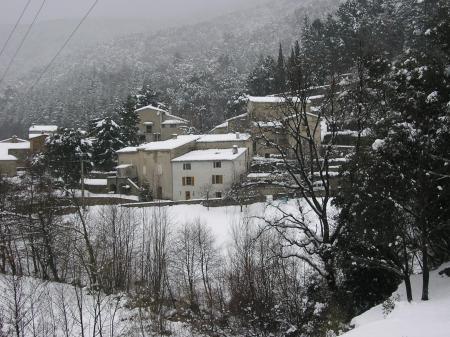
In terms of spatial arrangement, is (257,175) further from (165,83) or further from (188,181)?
(165,83)

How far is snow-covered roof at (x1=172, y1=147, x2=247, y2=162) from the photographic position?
123ft

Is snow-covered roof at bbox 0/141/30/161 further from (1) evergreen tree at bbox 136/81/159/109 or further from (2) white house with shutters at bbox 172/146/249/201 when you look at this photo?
(2) white house with shutters at bbox 172/146/249/201

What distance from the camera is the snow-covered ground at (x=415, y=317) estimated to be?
321 inches

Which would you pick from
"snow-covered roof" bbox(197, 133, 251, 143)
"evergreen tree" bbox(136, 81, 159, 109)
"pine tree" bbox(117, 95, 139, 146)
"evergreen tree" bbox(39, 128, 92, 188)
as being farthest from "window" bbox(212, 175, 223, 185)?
"evergreen tree" bbox(136, 81, 159, 109)

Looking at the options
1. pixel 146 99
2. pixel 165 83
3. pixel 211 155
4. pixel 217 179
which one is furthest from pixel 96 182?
pixel 165 83

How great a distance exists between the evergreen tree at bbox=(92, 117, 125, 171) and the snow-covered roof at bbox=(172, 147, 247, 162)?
935 cm

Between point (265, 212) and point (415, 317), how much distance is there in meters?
21.6

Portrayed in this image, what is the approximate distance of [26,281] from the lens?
80.1 ft

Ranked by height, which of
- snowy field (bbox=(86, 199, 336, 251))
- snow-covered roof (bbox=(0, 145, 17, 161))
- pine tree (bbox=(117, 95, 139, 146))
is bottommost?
snowy field (bbox=(86, 199, 336, 251))

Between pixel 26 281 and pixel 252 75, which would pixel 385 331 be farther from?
pixel 252 75

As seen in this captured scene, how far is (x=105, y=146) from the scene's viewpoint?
151ft

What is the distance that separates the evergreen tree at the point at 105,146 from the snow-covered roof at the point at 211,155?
30.7 ft

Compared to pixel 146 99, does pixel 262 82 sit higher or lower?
higher

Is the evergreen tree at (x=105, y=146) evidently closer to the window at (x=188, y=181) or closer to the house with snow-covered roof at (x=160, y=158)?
the house with snow-covered roof at (x=160, y=158)
